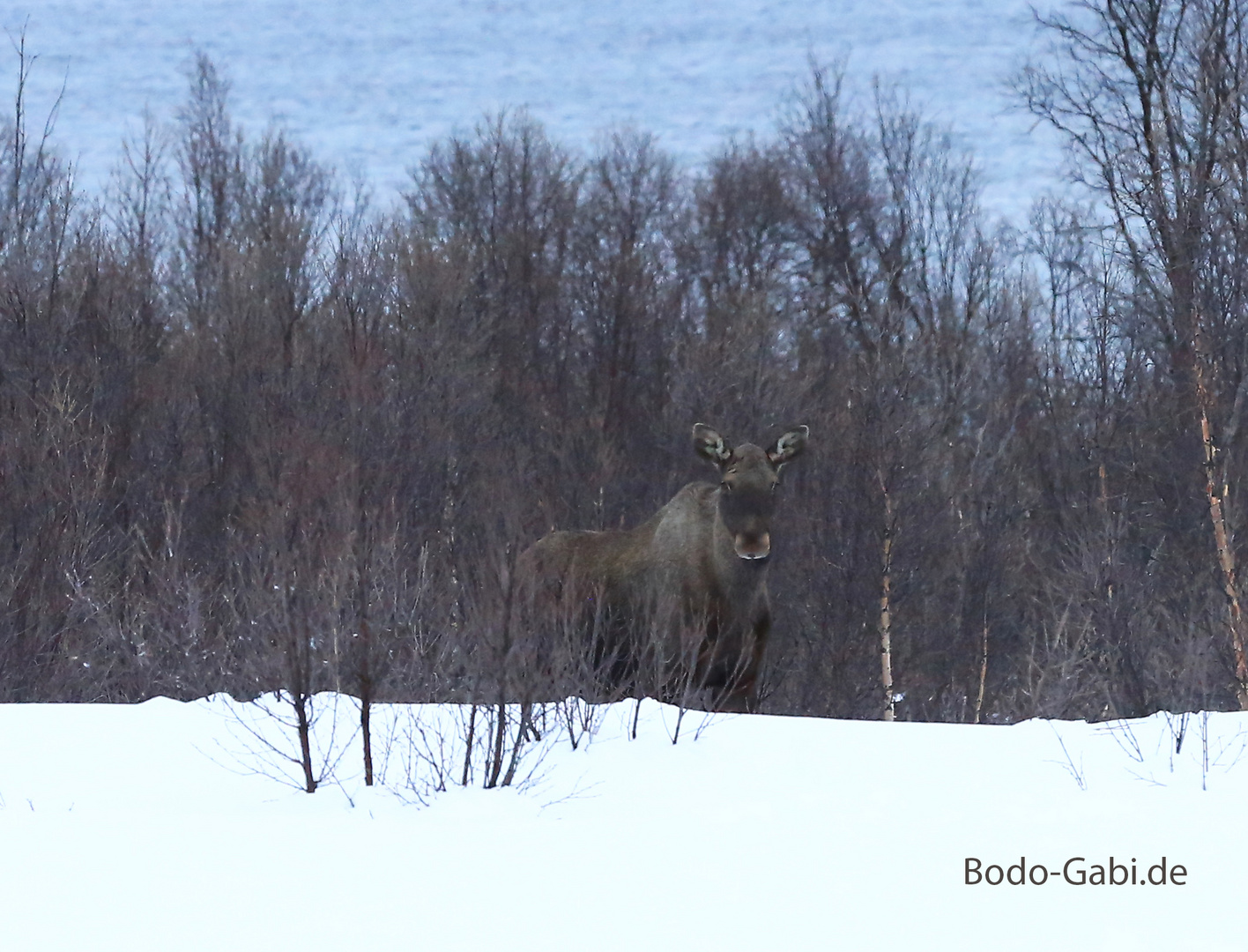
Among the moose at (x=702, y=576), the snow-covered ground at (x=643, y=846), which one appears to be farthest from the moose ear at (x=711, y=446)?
the snow-covered ground at (x=643, y=846)

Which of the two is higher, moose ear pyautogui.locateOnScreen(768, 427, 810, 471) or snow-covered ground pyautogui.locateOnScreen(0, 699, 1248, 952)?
moose ear pyautogui.locateOnScreen(768, 427, 810, 471)

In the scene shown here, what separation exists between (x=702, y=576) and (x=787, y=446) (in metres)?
1.42

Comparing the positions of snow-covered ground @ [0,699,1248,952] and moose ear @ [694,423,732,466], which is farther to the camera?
moose ear @ [694,423,732,466]

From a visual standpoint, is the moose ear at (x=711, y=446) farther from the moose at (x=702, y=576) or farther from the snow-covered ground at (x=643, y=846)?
the snow-covered ground at (x=643, y=846)

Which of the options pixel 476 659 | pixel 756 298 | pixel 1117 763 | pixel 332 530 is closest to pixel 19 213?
pixel 332 530

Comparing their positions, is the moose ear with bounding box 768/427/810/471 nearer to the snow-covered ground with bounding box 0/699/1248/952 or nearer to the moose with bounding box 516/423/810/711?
the moose with bounding box 516/423/810/711

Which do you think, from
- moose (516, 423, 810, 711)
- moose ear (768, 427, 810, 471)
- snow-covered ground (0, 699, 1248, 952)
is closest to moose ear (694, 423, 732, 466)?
moose (516, 423, 810, 711)

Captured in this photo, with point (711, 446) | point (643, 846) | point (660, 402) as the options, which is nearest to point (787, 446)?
point (711, 446)

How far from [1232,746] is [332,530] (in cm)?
1420

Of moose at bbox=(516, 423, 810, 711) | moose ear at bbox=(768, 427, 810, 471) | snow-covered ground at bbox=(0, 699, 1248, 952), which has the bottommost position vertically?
snow-covered ground at bbox=(0, 699, 1248, 952)

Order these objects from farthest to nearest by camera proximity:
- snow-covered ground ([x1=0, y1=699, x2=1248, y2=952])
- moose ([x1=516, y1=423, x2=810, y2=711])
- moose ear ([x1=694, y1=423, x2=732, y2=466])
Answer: moose ear ([x1=694, y1=423, x2=732, y2=466])
moose ([x1=516, y1=423, x2=810, y2=711])
snow-covered ground ([x1=0, y1=699, x2=1248, y2=952])

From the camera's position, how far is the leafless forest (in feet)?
60.8

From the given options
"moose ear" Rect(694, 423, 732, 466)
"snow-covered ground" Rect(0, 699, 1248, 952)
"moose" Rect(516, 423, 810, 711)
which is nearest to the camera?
"snow-covered ground" Rect(0, 699, 1248, 952)

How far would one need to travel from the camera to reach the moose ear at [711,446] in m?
12.8
